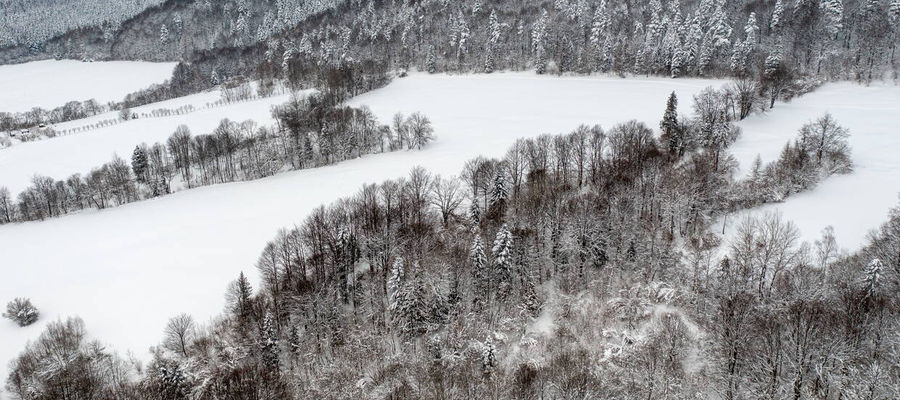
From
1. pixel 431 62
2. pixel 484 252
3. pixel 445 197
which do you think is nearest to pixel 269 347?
pixel 484 252

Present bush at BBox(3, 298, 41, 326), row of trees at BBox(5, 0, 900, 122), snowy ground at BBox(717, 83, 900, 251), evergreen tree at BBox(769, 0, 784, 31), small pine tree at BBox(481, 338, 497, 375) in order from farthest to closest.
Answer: evergreen tree at BBox(769, 0, 784, 31)
row of trees at BBox(5, 0, 900, 122)
snowy ground at BBox(717, 83, 900, 251)
bush at BBox(3, 298, 41, 326)
small pine tree at BBox(481, 338, 497, 375)

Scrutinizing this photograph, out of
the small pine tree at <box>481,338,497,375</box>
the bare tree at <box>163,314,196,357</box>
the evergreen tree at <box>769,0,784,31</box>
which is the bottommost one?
the small pine tree at <box>481,338,497,375</box>

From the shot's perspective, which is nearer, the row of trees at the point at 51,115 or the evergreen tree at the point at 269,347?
the evergreen tree at the point at 269,347

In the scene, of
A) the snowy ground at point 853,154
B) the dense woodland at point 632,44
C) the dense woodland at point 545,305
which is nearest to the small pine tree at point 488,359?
the dense woodland at point 545,305

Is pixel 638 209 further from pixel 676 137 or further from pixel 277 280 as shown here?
pixel 277 280

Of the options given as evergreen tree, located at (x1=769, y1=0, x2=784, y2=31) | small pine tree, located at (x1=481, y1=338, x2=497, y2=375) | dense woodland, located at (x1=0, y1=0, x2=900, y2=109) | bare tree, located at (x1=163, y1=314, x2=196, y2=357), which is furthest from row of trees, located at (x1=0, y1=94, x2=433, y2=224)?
evergreen tree, located at (x1=769, y1=0, x2=784, y2=31)

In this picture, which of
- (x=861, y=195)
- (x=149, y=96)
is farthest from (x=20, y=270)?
(x=149, y=96)

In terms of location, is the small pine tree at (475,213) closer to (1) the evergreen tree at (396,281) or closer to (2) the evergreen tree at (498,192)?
(2) the evergreen tree at (498,192)

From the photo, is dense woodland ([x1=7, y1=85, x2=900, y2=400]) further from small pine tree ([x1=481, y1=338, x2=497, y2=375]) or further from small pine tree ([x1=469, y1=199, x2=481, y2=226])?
small pine tree ([x1=469, y1=199, x2=481, y2=226])
